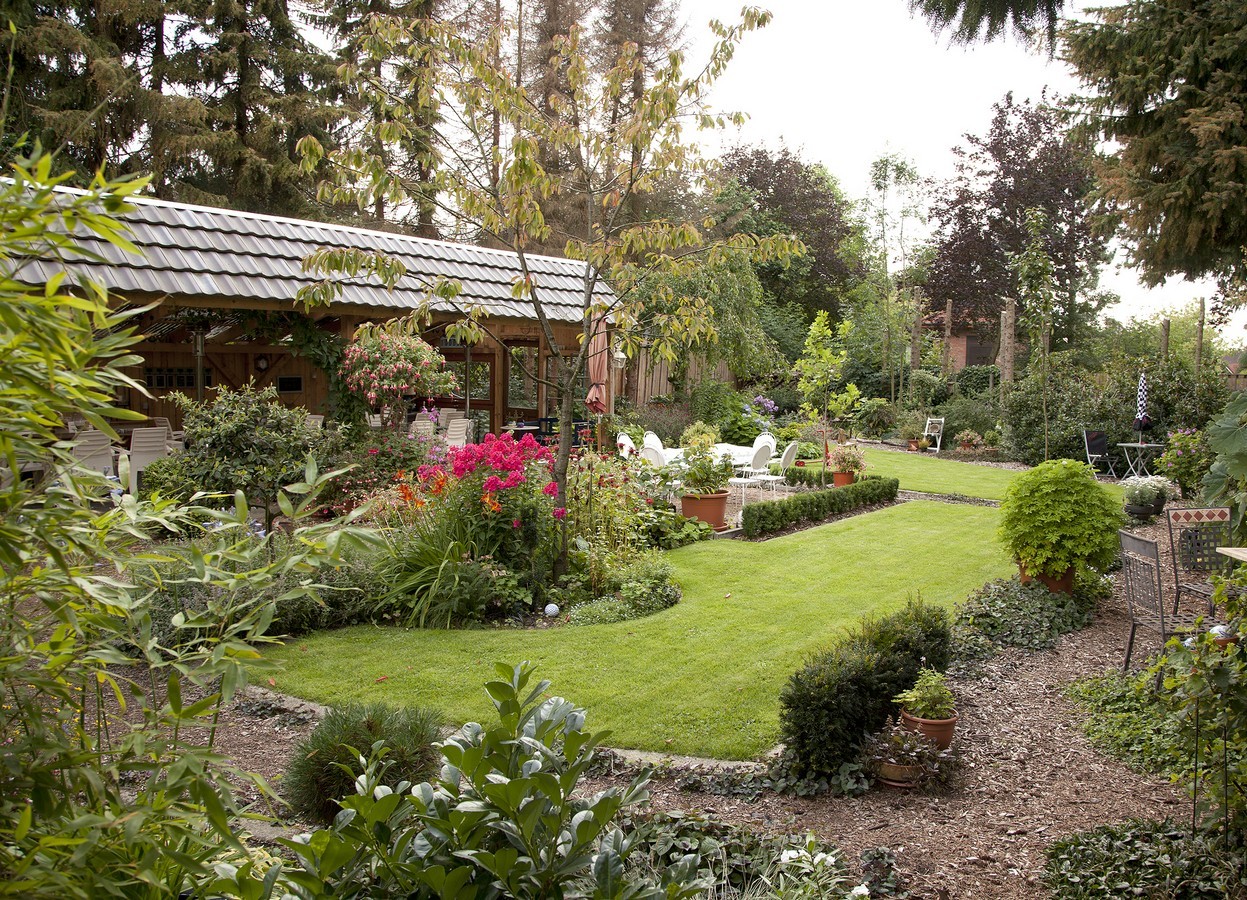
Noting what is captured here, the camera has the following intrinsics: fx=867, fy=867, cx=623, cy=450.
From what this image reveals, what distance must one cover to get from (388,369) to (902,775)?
7.87 metres

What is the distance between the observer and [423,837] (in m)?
1.75

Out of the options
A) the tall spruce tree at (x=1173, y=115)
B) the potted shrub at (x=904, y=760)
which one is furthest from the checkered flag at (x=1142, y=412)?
the potted shrub at (x=904, y=760)

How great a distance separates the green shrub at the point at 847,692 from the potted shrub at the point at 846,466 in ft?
26.6

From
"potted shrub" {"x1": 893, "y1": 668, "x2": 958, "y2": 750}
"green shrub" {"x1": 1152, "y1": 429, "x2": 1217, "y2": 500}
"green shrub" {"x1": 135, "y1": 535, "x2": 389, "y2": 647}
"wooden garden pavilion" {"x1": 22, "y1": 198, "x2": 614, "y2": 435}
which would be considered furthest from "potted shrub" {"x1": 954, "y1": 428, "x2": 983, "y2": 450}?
A: "potted shrub" {"x1": 893, "y1": 668, "x2": 958, "y2": 750}

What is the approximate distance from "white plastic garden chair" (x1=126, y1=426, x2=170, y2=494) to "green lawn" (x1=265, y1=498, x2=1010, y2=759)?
14.3 feet

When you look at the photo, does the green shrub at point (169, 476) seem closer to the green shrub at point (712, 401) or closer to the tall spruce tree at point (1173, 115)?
the tall spruce tree at point (1173, 115)

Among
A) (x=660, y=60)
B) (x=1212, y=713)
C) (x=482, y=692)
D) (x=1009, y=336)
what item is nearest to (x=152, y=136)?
(x=660, y=60)

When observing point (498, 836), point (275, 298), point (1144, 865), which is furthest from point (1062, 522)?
point (275, 298)

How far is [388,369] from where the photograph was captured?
1035 cm

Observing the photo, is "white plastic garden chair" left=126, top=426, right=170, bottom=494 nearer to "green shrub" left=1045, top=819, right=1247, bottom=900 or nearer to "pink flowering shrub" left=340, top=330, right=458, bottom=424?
"pink flowering shrub" left=340, top=330, right=458, bottom=424

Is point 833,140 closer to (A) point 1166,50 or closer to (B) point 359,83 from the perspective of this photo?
(A) point 1166,50

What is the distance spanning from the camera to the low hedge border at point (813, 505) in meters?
10.0

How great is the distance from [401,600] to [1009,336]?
17.2 m

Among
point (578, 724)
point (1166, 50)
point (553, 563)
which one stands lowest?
point (553, 563)
